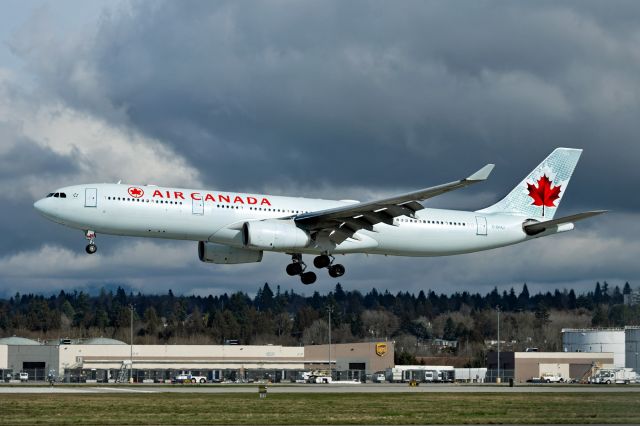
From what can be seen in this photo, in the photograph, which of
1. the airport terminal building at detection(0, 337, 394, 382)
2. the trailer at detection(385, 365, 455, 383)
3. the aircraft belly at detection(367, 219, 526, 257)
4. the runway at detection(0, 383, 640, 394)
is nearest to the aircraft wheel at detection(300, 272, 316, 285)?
the aircraft belly at detection(367, 219, 526, 257)

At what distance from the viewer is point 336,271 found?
249ft

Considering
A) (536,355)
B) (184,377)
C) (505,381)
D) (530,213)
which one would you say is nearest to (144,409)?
(530,213)

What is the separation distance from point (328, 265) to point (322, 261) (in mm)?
809

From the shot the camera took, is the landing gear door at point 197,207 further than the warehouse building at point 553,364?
No

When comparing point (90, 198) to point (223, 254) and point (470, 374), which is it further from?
point (470, 374)

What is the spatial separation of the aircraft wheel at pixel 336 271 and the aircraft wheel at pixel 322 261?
760 mm

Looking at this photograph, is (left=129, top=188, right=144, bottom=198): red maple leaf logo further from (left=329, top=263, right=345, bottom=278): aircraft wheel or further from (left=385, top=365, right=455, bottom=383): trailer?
(left=385, top=365, right=455, bottom=383): trailer

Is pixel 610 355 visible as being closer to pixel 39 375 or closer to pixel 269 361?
pixel 269 361

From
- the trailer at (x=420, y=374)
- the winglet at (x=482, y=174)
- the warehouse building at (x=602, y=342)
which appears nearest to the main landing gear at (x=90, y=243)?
the winglet at (x=482, y=174)

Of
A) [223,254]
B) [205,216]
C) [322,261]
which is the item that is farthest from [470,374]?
[205,216]

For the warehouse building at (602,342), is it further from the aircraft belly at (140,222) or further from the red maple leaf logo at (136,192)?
the red maple leaf logo at (136,192)

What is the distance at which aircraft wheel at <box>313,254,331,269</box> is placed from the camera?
74.7m

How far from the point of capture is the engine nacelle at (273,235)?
68250 mm

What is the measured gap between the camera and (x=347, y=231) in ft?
237
